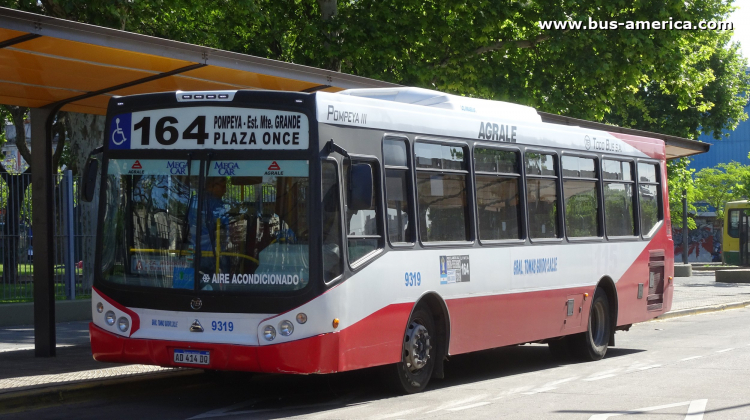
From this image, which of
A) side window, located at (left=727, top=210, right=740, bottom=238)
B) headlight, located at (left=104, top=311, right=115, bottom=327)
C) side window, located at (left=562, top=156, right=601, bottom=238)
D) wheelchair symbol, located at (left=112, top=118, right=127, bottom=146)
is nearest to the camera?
headlight, located at (left=104, top=311, right=115, bottom=327)

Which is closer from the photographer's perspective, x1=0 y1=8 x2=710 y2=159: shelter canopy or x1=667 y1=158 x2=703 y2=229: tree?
x1=0 y1=8 x2=710 y2=159: shelter canopy

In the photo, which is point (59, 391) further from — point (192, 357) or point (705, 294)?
point (705, 294)

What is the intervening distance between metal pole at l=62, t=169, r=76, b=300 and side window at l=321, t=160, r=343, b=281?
31.6 feet

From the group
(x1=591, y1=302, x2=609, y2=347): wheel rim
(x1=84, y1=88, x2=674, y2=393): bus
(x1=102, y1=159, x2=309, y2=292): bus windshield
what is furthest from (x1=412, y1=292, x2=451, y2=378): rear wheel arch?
(x1=591, y1=302, x2=609, y2=347): wheel rim

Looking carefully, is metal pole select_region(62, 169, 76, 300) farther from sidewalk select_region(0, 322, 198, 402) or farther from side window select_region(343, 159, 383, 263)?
side window select_region(343, 159, 383, 263)

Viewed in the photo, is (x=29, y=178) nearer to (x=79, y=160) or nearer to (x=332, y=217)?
(x=79, y=160)

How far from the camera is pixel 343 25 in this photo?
22.7 meters

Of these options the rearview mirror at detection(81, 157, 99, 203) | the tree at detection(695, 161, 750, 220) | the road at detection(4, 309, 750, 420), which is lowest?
the road at detection(4, 309, 750, 420)

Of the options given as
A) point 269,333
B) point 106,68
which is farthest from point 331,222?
point 106,68

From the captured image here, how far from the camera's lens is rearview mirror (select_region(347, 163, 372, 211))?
29.0ft

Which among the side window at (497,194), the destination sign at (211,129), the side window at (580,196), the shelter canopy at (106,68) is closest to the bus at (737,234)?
the side window at (580,196)

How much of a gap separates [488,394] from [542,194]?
10.4 feet

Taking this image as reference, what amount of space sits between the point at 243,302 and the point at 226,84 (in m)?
4.27

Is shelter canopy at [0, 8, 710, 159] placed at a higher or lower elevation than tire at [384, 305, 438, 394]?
higher
